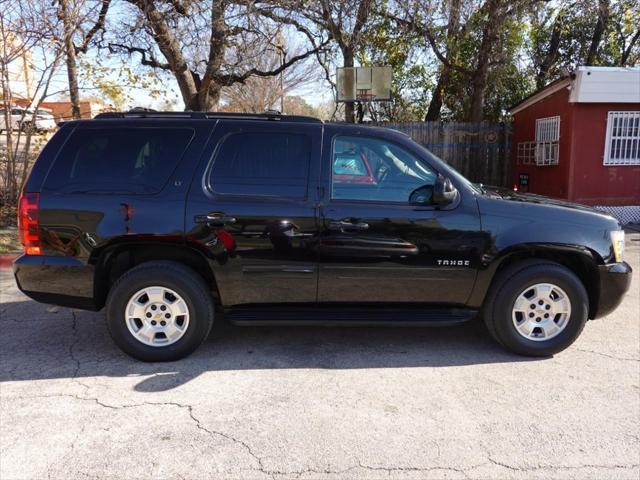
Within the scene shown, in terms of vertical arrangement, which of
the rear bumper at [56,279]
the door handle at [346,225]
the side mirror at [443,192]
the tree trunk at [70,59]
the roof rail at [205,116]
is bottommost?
the rear bumper at [56,279]

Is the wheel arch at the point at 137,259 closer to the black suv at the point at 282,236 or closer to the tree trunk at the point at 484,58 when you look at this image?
the black suv at the point at 282,236

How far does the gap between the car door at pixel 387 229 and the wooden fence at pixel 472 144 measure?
32.7 ft

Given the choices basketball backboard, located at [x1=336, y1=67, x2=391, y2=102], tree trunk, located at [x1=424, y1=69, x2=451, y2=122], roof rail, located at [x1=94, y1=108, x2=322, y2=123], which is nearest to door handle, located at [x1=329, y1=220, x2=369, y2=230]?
roof rail, located at [x1=94, y1=108, x2=322, y2=123]

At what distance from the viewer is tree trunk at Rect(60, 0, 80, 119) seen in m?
8.89

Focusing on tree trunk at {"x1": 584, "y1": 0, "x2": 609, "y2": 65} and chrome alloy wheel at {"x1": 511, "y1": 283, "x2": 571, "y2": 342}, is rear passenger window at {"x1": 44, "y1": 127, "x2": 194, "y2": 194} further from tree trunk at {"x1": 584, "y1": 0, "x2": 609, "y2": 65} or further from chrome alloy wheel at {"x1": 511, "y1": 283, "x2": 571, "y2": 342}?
tree trunk at {"x1": 584, "y1": 0, "x2": 609, "y2": 65}

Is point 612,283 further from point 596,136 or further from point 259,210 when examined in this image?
point 596,136

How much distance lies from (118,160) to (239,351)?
1.85m

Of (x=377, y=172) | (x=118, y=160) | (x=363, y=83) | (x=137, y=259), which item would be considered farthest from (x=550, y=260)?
(x=363, y=83)

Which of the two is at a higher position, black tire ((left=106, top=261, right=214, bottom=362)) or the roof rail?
the roof rail

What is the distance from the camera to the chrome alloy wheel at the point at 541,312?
411 centimetres

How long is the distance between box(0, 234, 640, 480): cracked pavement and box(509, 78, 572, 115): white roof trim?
8031mm

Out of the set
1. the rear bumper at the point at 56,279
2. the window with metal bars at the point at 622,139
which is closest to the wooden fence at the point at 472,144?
the window with metal bars at the point at 622,139

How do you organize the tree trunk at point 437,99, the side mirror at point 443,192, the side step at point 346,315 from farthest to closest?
the tree trunk at point 437,99 < the side step at point 346,315 < the side mirror at point 443,192

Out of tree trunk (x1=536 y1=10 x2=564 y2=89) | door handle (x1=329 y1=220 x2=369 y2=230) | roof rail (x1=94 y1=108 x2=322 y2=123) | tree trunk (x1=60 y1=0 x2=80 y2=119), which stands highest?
tree trunk (x1=536 y1=10 x2=564 y2=89)
